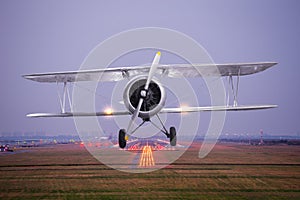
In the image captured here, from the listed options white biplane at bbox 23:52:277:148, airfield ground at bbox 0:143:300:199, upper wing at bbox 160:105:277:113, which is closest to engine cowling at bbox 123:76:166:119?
white biplane at bbox 23:52:277:148

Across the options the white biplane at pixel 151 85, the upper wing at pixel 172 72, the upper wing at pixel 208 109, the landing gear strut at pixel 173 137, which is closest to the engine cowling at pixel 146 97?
the white biplane at pixel 151 85

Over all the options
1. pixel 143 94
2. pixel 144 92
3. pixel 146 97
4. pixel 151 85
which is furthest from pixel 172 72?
pixel 143 94

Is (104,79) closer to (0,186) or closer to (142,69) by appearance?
(142,69)

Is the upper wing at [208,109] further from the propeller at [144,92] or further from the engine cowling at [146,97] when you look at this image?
the propeller at [144,92]

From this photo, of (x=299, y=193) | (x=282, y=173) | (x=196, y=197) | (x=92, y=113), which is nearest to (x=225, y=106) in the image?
(x=92, y=113)

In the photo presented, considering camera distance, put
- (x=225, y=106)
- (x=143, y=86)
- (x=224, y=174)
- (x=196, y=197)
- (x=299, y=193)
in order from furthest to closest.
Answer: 1. (x=224, y=174)
2. (x=299, y=193)
3. (x=196, y=197)
4. (x=225, y=106)
5. (x=143, y=86)

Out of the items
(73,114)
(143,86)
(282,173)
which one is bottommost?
(282,173)

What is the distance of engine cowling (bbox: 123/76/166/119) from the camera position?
Answer: 19078 mm

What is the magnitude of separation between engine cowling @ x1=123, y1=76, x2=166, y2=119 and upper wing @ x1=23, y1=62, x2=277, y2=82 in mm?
1050

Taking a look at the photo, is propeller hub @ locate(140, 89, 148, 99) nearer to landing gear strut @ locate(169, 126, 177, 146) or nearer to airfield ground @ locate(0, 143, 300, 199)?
landing gear strut @ locate(169, 126, 177, 146)

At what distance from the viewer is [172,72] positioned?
2306 centimetres

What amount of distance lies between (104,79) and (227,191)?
25.1 m

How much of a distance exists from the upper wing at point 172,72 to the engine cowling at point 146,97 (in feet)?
3.45

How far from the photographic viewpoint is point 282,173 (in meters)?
60.4
